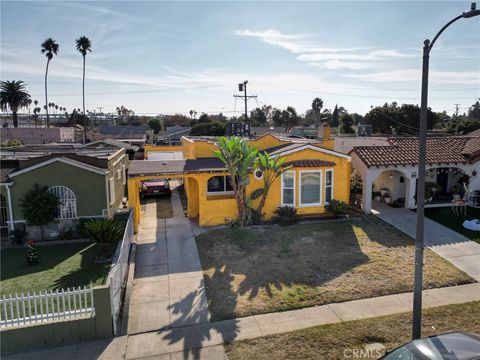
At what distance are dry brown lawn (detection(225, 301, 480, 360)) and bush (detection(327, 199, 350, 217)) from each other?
8155 millimetres

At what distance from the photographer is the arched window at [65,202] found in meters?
14.9

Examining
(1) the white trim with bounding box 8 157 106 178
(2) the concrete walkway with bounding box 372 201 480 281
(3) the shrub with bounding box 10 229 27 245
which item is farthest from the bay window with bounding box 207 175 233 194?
(3) the shrub with bounding box 10 229 27 245

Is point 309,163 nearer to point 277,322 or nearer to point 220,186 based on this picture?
point 220,186

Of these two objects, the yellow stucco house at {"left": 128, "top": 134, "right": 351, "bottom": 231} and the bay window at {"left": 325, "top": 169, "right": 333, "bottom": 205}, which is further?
the bay window at {"left": 325, "top": 169, "right": 333, "bottom": 205}

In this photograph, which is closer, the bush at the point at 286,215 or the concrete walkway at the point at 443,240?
the concrete walkway at the point at 443,240

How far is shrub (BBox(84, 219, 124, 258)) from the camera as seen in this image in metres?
12.2

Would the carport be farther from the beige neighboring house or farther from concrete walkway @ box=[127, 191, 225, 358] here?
the beige neighboring house

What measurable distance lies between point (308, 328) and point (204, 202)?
896 cm

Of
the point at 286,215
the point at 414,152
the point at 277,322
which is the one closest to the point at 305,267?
the point at 277,322

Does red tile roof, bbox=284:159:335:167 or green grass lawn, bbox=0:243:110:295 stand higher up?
red tile roof, bbox=284:159:335:167

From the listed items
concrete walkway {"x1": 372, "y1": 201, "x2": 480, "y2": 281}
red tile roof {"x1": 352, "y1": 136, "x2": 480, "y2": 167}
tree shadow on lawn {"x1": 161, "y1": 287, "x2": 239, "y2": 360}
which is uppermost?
red tile roof {"x1": 352, "y1": 136, "x2": 480, "y2": 167}

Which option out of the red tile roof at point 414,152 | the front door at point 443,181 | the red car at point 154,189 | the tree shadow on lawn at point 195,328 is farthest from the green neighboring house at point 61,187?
the front door at point 443,181

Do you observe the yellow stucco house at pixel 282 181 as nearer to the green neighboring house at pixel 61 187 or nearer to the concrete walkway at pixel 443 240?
the green neighboring house at pixel 61 187

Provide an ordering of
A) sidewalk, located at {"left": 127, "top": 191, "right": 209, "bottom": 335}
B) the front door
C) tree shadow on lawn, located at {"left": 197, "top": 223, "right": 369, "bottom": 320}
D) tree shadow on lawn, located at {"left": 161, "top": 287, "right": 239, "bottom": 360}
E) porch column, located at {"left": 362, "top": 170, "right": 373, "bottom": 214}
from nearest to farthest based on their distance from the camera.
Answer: tree shadow on lawn, located at {"left": 161, "top": 287, "right": 239, "bottom": 360}
sidewalk, located at {"left": 127, "top": 191, "right": 209, "bottom": 335}
tree shadow on lawn, located at {"left": 197, "top": 223, "right": 369, "bottom": 320}
porch column, located at {"left": 362, "top": 170, "right": 373, "bottom": 214}
the front door
